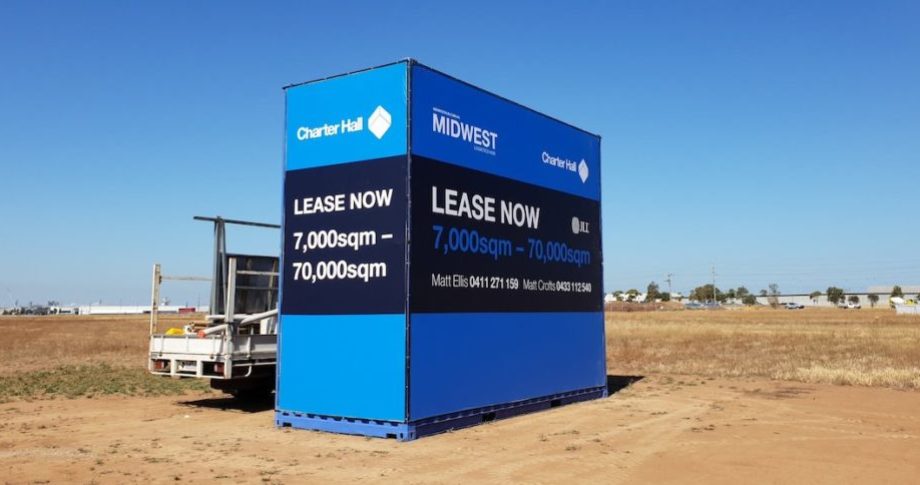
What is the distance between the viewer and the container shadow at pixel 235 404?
1273 cm

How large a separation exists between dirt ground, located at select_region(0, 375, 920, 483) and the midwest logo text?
4425 mm

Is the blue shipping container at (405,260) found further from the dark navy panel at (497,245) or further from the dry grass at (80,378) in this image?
the dry grass at (80,378)

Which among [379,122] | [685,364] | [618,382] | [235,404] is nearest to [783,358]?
[685,364]

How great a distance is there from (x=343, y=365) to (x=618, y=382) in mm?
9203

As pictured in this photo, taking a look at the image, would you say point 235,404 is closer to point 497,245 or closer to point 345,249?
point 345,249

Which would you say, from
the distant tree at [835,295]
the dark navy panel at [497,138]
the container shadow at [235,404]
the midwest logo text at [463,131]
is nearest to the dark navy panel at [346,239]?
the dark navy panel at [497,138]

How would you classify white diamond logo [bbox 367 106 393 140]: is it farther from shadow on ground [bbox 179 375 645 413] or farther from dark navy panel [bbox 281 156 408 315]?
shadow on ground [bbox 179 375 645 413]

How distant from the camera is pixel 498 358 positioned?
11.3 m

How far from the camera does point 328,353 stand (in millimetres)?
10180

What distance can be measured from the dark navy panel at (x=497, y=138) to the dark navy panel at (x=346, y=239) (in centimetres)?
82

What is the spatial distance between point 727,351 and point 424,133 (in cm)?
2101

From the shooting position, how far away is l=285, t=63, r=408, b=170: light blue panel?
989 cm

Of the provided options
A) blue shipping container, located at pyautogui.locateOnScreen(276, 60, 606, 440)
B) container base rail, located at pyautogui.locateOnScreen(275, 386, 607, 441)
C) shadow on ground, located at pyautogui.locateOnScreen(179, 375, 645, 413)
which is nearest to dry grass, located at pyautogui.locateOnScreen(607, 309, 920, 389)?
shadow on ground, located at pyautogui.locateOnScreen(179, 375, 645, 413)

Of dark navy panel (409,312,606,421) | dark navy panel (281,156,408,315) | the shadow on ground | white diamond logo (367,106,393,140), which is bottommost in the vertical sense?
the shadow on ground
